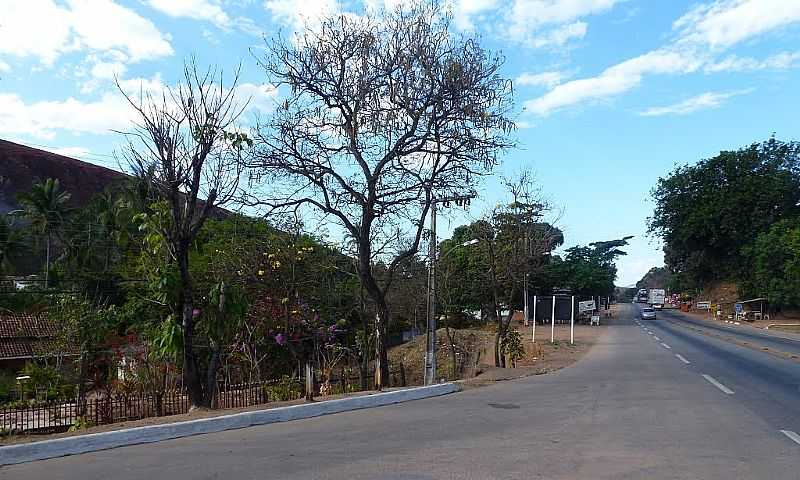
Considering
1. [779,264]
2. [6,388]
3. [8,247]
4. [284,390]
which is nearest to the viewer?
[284,390]

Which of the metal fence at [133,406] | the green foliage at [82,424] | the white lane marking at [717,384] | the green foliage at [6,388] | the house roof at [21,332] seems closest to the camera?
the green foliage at [82,424]

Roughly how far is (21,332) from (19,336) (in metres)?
0.43

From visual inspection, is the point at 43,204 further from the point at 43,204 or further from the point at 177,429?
the point at 177,429

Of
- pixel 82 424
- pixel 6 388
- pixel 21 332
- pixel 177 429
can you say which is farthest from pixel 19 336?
pixel 177 429

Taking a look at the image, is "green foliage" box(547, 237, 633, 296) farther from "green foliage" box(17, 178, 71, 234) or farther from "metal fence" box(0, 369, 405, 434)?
"metal fence" box(0, 369, 405, 434)

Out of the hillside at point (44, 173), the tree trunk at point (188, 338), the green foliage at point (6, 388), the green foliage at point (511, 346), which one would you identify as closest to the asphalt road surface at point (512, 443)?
the tree trunk at point (188, 338)

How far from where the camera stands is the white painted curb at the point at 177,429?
26.7 ft

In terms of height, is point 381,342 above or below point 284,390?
above

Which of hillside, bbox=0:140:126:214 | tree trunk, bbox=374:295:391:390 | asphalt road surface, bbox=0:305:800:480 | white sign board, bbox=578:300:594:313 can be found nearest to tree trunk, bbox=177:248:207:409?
asphalt road surface, bbox=0:305:800:480

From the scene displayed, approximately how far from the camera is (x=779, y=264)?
5856 cm

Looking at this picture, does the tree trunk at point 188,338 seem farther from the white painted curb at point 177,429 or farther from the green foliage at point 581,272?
the green foliage at point 581,272

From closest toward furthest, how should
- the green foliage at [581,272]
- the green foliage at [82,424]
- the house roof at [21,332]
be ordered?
the green foliage at [82,424] → the house roof at [21,332] → the green foliage at [581,272]

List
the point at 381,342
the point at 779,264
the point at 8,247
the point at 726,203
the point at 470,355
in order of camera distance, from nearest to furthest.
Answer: the point at 381,342
the point at 470,355
the point at 8,247
the point at 779,264
the point at 726,203

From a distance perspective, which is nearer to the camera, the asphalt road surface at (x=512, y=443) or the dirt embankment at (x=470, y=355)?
the asphalt road surface at (x=512, y=443)
